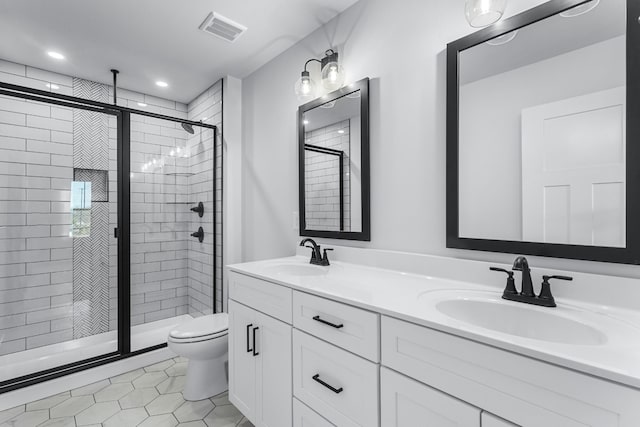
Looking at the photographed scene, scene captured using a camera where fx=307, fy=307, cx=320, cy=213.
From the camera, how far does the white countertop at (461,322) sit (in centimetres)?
62

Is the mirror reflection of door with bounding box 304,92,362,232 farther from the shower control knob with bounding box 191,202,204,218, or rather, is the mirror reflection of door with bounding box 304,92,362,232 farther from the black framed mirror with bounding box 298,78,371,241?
the shower control knob with bounding box 191,202,204,218

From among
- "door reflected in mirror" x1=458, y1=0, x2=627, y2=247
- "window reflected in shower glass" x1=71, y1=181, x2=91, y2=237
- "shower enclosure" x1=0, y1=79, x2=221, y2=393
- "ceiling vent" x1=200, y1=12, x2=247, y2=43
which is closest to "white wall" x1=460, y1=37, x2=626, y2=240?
"door reflected in mirror" x1=458, y1=0, x2=627, y2=247

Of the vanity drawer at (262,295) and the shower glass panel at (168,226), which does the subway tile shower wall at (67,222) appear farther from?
the vanity drawer at (262,295)

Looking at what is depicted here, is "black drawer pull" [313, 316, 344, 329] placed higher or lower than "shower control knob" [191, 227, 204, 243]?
lower

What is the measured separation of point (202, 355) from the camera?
6.39 ft

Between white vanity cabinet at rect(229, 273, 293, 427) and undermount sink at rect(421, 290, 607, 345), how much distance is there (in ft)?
2.22

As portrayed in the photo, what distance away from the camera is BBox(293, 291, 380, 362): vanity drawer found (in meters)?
1.00

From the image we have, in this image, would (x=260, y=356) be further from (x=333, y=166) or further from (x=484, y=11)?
(x=484, y=11)

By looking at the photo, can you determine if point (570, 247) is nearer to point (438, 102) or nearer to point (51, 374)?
point (438, 102)

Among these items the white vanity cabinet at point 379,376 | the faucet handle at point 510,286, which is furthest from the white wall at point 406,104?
the white vanity cabinet at point 379,376

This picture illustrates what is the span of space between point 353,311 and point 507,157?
85 centimetres

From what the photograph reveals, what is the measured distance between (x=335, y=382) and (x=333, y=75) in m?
1.59

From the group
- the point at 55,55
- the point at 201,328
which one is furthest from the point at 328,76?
the point at 55,55

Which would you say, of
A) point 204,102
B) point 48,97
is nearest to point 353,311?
point 48,97
